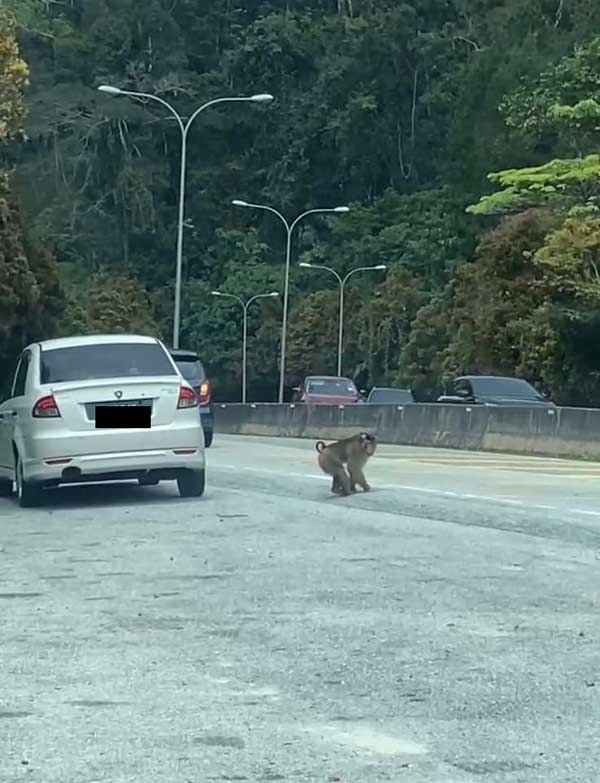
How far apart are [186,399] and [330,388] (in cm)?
3081

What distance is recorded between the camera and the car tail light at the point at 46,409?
1630 cm

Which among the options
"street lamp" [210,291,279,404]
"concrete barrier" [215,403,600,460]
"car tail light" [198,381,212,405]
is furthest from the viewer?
"street lamp" [210,291,279,404]

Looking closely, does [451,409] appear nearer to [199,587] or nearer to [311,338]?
[199,587]

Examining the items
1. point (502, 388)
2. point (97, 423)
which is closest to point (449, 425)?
point (502, 388)

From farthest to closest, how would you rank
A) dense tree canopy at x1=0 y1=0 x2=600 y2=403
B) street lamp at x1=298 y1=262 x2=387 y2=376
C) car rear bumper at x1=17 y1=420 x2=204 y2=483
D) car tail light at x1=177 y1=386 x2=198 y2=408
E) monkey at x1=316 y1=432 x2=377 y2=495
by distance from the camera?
street lamp at x1=298 y1=262 x2=387 y2=376 → dense tree canopy at x1=0 y1=0 x2=600 y2=403 → monkey at x1=316 y1=432 x2=377 y2=495 → car tail light at x1=177 y1=386 x2=198 y2=408 → car rear bumper at x1=17 y1=420 x2=204 y2=483

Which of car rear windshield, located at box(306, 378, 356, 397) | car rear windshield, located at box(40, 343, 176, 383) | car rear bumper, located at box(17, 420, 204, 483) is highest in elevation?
car rear windshield, located at box(40, 343, 176, 383)

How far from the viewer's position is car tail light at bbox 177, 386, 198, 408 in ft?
54.7

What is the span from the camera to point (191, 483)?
17312 millimetres

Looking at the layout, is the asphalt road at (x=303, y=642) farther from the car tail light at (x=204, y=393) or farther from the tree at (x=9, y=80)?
the tree at (x=9, y=80)

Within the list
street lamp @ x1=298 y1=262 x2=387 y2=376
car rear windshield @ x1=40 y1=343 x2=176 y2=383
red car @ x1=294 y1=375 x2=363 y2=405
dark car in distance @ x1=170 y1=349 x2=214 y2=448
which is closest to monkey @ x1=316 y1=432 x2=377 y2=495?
car rear windshield @ x1=40 y1=343 x2=176 y2=383

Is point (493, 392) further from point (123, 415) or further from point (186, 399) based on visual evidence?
point (123, 415)

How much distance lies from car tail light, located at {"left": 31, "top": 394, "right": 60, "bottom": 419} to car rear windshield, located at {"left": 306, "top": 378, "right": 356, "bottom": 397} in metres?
30.8

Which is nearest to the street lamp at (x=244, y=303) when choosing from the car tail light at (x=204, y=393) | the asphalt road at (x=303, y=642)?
the car tail light at (x=204, y=393)

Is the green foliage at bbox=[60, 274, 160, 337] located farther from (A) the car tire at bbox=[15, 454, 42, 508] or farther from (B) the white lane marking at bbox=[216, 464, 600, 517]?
(A) the car tire at bbox=[15, 454, 42, 508]
